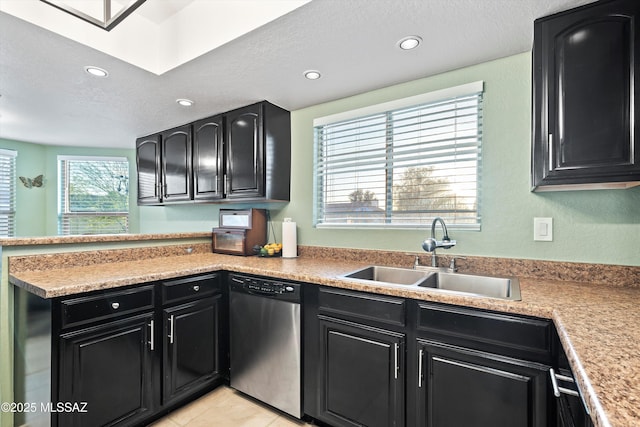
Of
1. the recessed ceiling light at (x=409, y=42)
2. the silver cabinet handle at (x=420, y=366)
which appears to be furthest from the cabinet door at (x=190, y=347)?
the recessed ceiling light at (x=409, y=42)

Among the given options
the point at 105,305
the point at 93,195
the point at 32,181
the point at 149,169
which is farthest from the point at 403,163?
the point at 32,181

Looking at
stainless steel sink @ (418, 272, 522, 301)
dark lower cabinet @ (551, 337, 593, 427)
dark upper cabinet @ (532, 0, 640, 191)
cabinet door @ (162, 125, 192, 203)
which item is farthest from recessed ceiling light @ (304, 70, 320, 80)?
dark lower cabinet @ (551, 337, 593, 427)

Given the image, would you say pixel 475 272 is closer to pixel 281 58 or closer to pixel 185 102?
pixel 281 58

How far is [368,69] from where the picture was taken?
1975 millimetres

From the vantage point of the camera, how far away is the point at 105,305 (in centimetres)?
162

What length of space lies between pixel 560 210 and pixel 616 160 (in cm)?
48

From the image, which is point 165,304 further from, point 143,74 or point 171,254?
point 143,74

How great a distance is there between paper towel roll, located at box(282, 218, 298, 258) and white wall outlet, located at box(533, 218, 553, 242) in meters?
1.65

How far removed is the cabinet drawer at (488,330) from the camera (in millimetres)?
1189

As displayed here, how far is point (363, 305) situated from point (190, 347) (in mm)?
1211

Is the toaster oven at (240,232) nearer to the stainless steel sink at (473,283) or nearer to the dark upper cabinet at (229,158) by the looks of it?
the dark upper cabinet at (229,158)

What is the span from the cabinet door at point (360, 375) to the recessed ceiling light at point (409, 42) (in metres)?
1.53

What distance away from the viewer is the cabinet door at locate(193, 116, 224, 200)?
281cm

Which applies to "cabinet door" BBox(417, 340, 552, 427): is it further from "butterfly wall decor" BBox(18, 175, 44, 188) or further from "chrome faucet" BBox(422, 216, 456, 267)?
"butterfly wall decor" BBox(18, 175, 44, 188)
